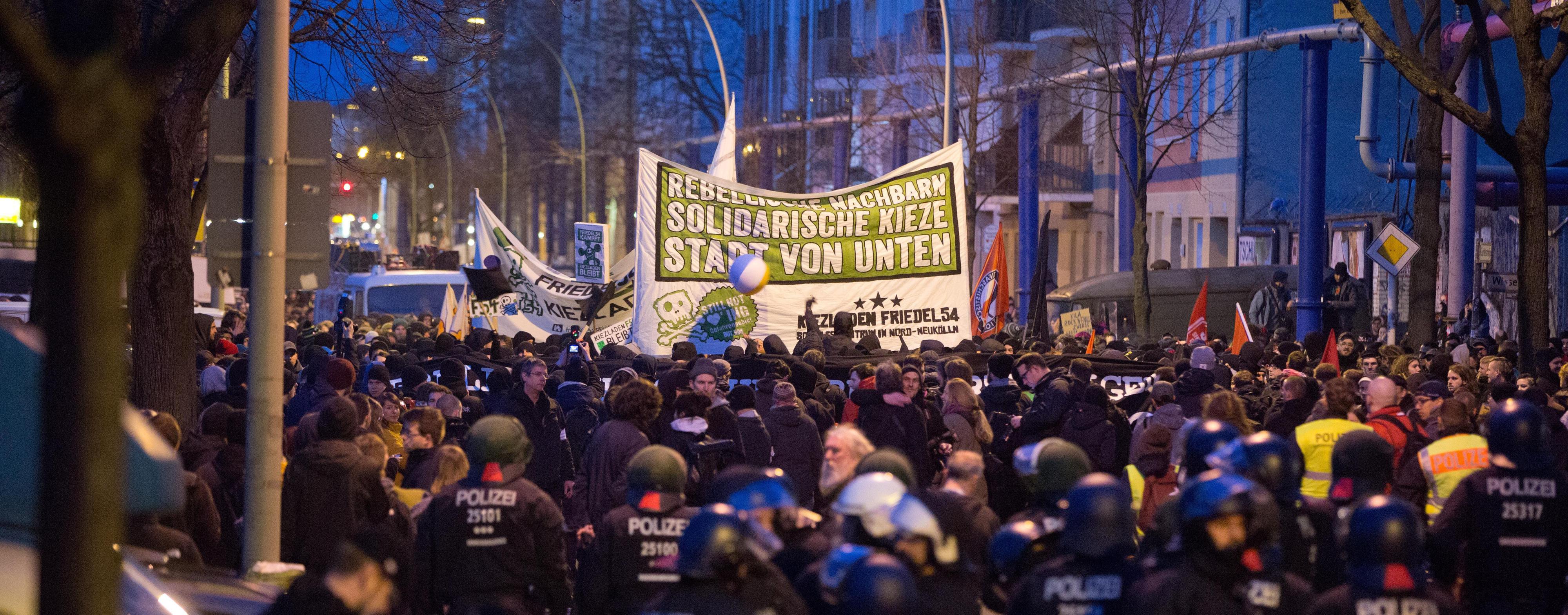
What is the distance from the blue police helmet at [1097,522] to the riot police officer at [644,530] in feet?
5.65

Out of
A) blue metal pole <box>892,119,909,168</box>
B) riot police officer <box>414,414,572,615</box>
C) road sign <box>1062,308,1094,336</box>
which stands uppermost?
blue metal pole <box>892,119,909,168</box>

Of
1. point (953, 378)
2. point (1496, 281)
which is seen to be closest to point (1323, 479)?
point (953, 378)

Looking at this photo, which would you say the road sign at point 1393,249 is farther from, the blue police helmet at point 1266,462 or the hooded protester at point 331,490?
the hooded protester at point 331,490

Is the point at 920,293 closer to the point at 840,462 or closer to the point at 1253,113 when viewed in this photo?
the point at 840,462

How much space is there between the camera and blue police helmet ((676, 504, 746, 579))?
470cm

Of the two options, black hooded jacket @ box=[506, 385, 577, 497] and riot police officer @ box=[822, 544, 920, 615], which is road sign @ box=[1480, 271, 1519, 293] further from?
riot police officer @ box=[822, 544, 920, 615]

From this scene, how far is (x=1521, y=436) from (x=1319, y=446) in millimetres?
1840

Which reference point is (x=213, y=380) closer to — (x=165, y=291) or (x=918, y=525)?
(x=165, y=291)

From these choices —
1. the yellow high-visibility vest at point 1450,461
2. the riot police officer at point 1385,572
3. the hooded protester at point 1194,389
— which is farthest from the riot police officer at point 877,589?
the hooded protester at point 1194,389

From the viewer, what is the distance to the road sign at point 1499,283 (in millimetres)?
26484

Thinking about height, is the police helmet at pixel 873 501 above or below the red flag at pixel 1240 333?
below

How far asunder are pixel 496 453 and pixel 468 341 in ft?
36.4

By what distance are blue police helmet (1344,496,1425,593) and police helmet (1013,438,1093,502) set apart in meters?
1.22

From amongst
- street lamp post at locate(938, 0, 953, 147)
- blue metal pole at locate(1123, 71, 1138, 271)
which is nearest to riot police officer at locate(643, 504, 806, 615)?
street lamp post at locate(938, 0, 953, 147)
